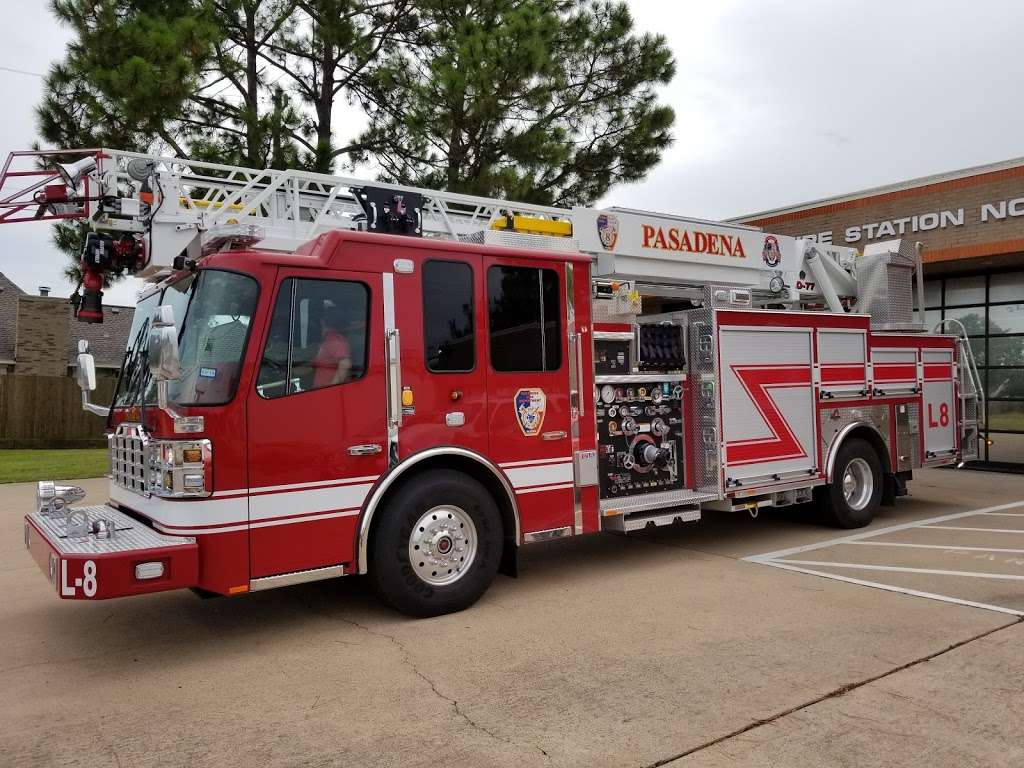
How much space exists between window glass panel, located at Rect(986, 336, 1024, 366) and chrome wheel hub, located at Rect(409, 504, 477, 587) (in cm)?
1345

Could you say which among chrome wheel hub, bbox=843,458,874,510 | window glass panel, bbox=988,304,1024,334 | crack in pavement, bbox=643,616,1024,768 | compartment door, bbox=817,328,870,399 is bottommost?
crack in pavement, bbox=643,616,1024,768

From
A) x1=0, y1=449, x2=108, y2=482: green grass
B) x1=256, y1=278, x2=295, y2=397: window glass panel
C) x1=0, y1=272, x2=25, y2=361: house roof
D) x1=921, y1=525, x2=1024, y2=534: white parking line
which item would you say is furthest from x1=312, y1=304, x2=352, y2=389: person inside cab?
x1=0, y1=272, x2=25, y2=361: house roof

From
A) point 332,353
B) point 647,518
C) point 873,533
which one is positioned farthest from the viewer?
point 873,533

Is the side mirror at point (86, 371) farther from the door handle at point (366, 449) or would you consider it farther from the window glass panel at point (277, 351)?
the door handle at point (366, 449)

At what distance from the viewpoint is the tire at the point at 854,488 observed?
814cm

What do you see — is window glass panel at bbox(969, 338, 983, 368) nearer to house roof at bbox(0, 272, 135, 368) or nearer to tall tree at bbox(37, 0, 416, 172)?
tall tree at bbox(37, 0, 416, 172)

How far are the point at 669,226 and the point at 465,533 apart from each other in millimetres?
3488

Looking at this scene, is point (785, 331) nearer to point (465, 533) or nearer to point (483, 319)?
point (483, 319)

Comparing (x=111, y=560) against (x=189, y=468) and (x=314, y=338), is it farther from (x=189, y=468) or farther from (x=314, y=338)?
(x=314, y=338)

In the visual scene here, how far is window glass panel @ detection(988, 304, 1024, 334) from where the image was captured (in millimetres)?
14812

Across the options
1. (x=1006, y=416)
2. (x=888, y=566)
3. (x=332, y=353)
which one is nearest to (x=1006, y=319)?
(x=1006, y=416)

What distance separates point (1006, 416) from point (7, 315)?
3210cm

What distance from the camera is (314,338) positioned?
495 centimetres

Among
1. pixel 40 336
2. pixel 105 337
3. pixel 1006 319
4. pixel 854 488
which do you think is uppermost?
pixel 105 337
